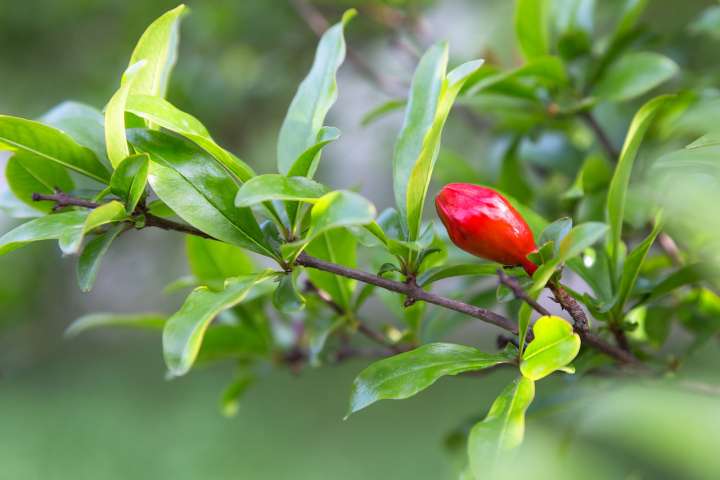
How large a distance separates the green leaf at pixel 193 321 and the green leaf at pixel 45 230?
8cm

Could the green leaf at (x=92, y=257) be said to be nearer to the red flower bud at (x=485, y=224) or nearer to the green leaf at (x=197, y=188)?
the green leaf at (x=197, y=188)

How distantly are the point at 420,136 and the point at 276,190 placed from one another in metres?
0.14

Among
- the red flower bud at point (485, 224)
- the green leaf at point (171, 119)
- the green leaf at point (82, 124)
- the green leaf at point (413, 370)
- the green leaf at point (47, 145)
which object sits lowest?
the green leaf at point (413, 370)

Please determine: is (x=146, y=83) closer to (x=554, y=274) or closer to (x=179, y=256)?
(x=554, y=274)

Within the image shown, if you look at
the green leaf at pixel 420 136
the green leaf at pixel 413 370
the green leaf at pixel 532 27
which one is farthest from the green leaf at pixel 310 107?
the green leaf at pixel 532 27

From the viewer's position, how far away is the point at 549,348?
1.60 feet

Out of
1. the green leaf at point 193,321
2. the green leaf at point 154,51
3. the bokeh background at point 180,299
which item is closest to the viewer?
the green leaf at point 193,321

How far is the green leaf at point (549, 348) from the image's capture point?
476 mm

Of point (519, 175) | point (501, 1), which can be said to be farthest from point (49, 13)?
point (519, 175)

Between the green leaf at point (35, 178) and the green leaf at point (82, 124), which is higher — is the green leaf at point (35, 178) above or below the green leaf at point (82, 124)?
below

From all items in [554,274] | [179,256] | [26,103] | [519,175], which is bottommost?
[179,256]

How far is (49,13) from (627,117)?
2250 mm

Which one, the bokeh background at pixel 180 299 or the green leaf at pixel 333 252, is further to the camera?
the bokeh background at pixel 180 299

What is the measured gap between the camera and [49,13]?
2621 mm
